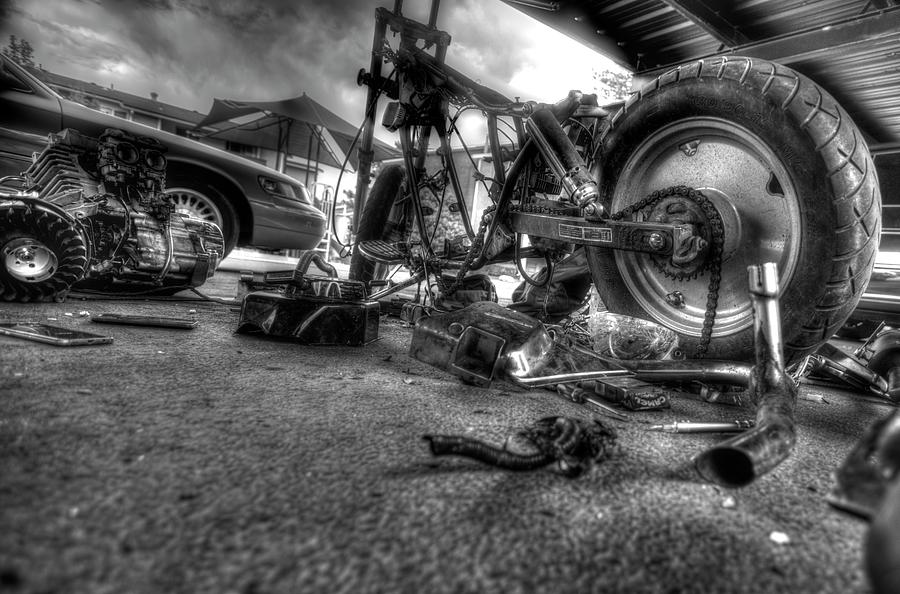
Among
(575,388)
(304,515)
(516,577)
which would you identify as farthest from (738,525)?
(575,388)

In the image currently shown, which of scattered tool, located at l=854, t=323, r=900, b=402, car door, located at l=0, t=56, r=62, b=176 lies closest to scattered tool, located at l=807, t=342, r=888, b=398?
scattered tool, located at l=854, t=323, r=900, b=402

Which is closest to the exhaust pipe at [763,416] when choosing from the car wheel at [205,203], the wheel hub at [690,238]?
the wheel hub at [690,238]

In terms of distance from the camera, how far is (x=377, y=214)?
3262 millimetres

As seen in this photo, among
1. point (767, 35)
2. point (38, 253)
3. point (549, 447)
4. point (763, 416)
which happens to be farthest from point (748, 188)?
point (38, 253)

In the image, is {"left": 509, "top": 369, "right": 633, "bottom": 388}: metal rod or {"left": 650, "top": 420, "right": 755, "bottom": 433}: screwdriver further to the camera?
{"left": 509, "top": 369, "right": 633, "bottom": 388}: metal rod

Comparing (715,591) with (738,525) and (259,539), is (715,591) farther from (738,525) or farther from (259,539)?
(259,539)

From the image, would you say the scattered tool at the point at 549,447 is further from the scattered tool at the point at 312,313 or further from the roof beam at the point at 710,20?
the roof beam at the point at 710,20

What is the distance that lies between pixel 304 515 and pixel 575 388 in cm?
108

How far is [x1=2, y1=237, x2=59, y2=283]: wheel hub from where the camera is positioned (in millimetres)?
2242

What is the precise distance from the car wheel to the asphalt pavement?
3.14 meters

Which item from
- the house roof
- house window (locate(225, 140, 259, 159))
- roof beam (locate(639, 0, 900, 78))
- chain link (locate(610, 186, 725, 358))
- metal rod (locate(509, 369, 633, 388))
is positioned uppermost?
the house roof

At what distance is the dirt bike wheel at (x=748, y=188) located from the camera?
1.31 metres

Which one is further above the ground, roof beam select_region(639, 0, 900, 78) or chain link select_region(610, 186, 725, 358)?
roof beam select_region(639, 0, 900, 78)

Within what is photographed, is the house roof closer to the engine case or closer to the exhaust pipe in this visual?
the engine case
